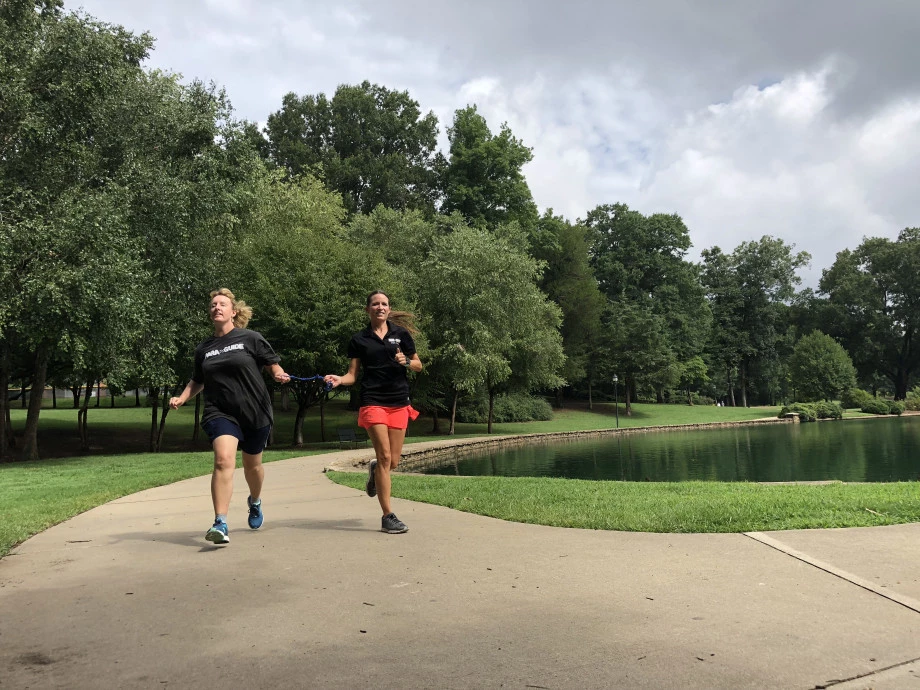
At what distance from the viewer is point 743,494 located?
303 inches

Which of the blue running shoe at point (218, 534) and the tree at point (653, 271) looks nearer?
the blue running shoe at point (218, 534)

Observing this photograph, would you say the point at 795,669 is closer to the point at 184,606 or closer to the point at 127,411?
the point at 184,606

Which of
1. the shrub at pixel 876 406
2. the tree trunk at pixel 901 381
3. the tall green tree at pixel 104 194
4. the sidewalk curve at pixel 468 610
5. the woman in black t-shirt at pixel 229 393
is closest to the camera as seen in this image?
the sidewalk curve at pixel 468 610

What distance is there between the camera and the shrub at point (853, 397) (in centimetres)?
5671

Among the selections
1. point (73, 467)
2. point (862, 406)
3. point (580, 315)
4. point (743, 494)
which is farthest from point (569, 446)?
point (862, 406)

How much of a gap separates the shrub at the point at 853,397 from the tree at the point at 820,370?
0.58 meters

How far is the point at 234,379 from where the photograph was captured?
18.3ft

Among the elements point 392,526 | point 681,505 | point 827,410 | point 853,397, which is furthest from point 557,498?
point 853,397

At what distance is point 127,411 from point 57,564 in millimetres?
40541

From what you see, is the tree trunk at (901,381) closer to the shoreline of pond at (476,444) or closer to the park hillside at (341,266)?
the park hillside at (341,266)

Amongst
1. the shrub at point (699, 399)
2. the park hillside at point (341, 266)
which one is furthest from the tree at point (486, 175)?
the shrub at point (699, 399)

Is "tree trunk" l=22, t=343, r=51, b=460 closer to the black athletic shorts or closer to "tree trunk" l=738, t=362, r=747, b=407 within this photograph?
the black athletic shorts

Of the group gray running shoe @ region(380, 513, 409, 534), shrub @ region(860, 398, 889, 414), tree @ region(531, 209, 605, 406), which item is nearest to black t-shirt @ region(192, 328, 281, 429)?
gray running shoe @ region(380, 513, 409, 534)

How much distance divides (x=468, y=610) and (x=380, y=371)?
278 centimetres
